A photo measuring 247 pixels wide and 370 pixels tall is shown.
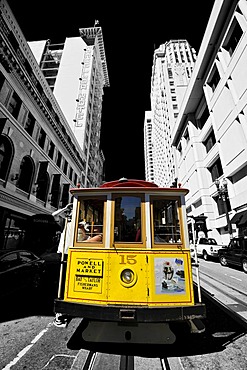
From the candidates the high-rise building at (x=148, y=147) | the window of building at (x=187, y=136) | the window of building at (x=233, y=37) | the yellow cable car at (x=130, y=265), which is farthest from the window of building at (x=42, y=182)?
the high-rise building at (x=148, y=147)

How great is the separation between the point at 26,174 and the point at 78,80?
34133 mm

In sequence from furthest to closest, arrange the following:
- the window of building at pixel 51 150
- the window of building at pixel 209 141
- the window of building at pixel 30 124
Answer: the window of building at pixel 209 141 < the window of building at pixel 51 150 < the window of building at pixel 30 124

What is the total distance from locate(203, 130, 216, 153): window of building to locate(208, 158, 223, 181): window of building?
2864mm

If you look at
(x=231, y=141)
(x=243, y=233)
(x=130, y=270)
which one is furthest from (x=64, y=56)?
(x=130, y=270)

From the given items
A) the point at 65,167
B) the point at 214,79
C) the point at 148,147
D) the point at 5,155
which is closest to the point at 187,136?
the point at 214,79

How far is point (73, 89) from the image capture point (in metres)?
40.5

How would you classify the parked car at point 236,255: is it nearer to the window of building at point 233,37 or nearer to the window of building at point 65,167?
the window of building at point 233,37

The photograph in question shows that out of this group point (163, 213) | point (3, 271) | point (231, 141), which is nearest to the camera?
point (163, 213)

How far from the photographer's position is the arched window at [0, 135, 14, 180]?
13352 mm

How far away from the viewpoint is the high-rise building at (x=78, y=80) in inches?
1497

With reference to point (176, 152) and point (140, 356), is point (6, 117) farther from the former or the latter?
point (176, 152)

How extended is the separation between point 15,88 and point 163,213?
16.4m

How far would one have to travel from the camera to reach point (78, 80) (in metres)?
41.9

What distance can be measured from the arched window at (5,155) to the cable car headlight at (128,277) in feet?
44.1
